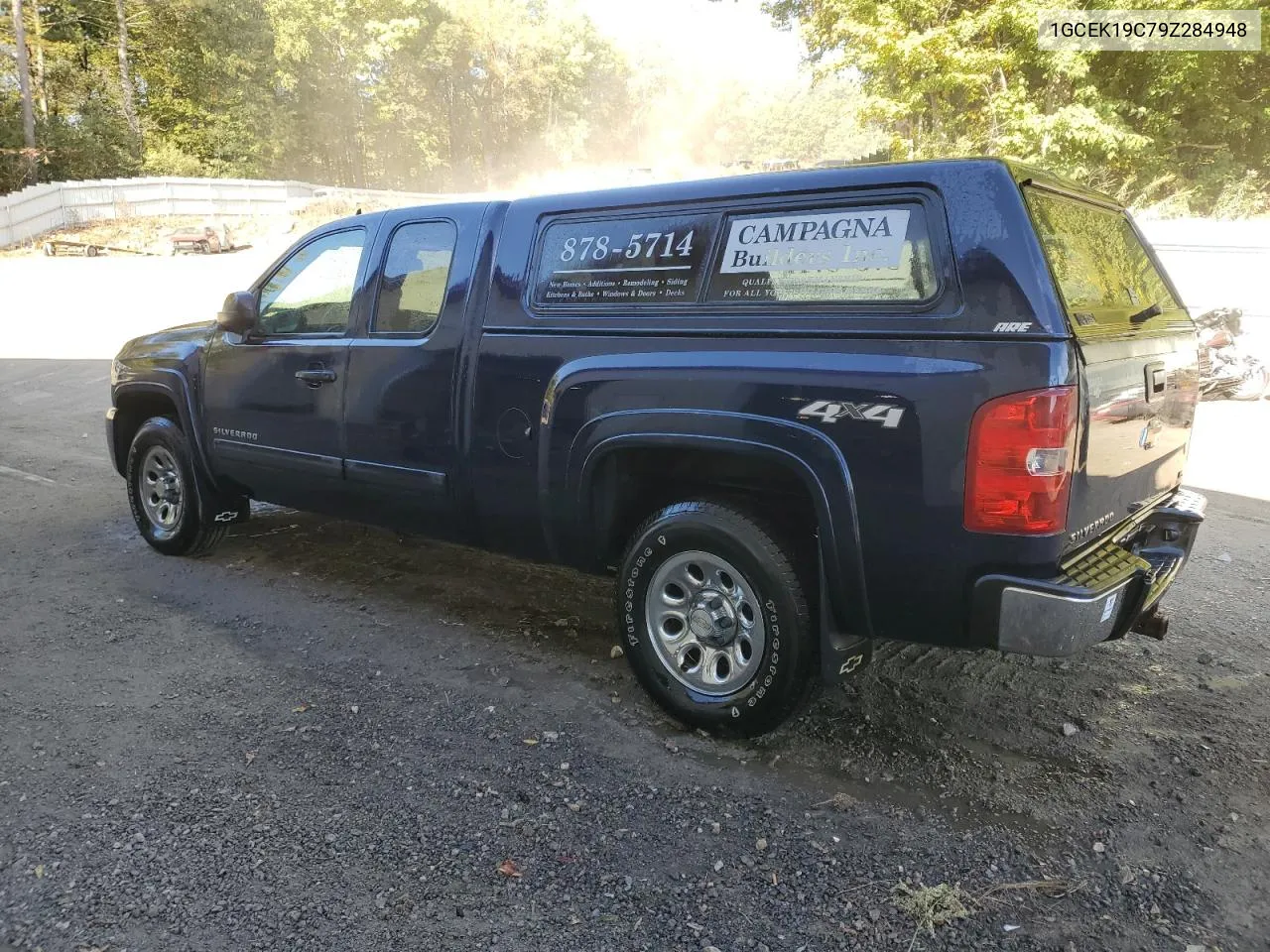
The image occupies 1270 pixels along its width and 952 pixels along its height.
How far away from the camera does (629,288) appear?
138 inches

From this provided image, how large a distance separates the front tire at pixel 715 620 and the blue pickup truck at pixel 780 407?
10 mm

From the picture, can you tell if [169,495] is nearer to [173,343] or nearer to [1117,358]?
[173,343]

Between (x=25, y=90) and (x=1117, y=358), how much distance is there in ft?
126

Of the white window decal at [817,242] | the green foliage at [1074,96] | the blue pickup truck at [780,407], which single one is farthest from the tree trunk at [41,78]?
the white window decal at [817,242]

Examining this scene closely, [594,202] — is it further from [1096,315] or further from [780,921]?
[780,921]

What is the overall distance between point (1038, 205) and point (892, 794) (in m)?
1.95

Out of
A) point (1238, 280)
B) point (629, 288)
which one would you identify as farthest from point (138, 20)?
point (629, 288)

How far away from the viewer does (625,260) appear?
3549 mm

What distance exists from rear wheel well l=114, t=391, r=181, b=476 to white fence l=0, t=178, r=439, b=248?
1142 inches

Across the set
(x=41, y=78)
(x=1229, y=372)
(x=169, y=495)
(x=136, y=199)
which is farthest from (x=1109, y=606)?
(x=41, y=78)

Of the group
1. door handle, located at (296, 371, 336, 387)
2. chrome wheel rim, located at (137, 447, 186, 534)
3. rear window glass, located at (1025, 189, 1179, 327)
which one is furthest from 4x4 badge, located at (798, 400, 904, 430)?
chrome wheel rim, located at (137, 447, 186, 534)

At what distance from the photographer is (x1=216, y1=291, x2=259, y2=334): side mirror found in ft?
15.5

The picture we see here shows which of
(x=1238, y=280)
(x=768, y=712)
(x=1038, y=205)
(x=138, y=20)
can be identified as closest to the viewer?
(x=1038, y=205)

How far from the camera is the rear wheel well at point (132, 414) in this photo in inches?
216
